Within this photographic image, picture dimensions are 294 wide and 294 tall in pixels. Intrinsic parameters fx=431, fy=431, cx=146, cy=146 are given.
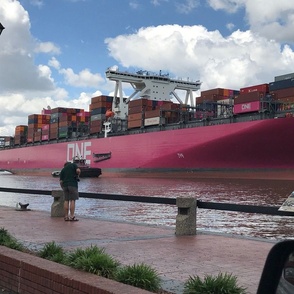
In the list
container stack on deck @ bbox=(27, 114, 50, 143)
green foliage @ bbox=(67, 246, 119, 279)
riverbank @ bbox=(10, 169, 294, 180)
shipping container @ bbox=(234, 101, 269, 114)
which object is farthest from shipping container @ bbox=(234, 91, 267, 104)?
container stack on deck @ bbox=(27, 114, 50, 143)

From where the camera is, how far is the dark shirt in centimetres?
1123

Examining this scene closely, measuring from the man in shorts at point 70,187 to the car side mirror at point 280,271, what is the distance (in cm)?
969

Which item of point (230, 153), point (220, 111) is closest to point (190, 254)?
point (230, 153)

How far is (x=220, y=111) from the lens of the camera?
146 feet

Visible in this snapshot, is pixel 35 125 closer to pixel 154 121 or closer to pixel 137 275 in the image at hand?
pixel 154 121

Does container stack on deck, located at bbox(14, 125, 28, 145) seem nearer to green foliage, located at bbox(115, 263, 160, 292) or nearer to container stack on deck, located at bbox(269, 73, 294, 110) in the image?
container stack on deck, located at bbox(269, 73, 294, 110)

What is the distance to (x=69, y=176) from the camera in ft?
37.4

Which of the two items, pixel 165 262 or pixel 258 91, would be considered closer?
pixel 165 262

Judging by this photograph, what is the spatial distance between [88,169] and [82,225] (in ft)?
130

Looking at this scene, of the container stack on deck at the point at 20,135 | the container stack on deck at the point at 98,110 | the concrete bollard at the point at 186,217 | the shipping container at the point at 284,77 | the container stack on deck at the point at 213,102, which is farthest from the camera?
the container stack on deck at the point at 20,135

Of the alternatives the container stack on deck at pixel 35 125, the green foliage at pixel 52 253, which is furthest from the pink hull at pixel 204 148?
the green foliage at pixel 52 253

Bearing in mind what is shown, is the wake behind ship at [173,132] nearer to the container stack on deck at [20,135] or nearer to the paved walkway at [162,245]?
the container stack on deck at [20,135]

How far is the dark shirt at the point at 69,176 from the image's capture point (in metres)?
11.2

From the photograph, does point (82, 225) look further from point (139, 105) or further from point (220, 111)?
point (139, 105)
